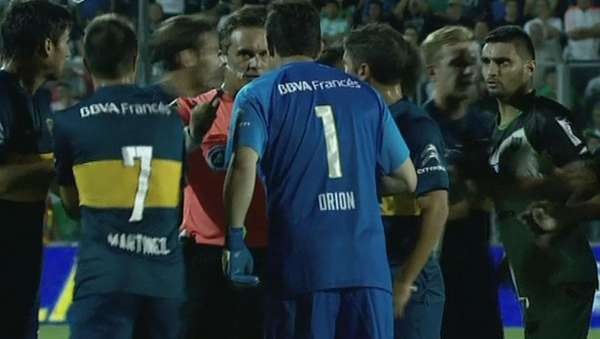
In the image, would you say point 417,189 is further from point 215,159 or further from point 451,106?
point 215,159

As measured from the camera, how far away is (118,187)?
20.4 feet

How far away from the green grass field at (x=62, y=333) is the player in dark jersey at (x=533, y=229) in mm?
5272

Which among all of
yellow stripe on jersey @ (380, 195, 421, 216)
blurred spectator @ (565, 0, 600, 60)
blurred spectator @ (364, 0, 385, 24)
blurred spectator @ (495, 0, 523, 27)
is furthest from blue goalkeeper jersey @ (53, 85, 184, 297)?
blurred spectator @ (495, 0, 523, 27)

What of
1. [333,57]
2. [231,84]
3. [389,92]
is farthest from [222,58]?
[389,92]

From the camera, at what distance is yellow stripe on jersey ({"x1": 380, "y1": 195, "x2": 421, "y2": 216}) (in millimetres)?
6926

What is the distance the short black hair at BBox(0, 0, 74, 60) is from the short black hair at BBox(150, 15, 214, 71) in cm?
60

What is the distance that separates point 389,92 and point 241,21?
1.18 metres

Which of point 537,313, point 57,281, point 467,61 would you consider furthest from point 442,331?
point 57,281

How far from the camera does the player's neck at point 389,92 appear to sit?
22.6ft

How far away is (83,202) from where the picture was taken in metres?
6.28

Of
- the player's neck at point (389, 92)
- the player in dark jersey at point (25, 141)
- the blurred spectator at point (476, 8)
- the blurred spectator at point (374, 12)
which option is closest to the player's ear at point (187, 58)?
the player in dark jersey at point (25, 141)

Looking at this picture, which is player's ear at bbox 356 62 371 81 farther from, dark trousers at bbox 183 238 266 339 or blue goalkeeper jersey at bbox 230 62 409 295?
dark trousers at bbox 183 238 266 339

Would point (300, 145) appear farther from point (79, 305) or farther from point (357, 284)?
point (79, 305)

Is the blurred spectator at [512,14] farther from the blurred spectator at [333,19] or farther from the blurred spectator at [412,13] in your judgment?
the blurred spectator at [333,19]
